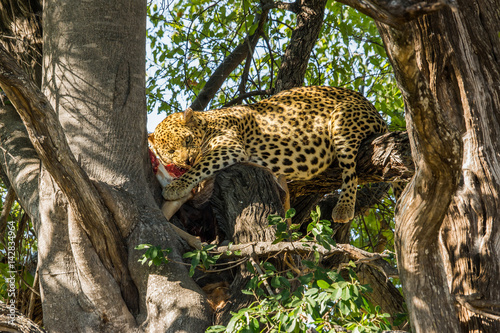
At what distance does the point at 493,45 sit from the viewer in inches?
108

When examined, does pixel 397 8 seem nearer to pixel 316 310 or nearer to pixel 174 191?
pixel 316 310

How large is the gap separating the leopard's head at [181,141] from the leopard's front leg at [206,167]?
0.43 meters

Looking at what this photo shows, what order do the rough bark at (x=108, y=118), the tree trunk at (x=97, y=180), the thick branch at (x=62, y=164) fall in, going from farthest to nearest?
the rough bark at (x=108, y=118), the tree trunk at (x=97, y=180), the thick branch at (x=62, y=164)

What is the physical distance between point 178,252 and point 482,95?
6.48ft

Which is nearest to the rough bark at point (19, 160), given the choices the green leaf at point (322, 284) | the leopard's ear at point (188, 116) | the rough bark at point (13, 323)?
the rough bark at point (13, 323)

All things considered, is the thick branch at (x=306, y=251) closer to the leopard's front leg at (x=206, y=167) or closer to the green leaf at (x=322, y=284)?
the green leaf at (x=322, y=284)

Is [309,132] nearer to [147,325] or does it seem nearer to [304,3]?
[304,3]

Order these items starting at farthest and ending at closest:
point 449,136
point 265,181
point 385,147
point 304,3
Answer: point 304,3, point 385,147, point 265,181, point 449,136

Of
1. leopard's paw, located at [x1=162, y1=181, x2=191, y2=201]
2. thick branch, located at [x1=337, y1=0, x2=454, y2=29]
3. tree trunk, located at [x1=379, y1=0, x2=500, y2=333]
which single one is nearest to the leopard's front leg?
leopard's paw, located at [x1=162, y1=181, x2=191, y2=201]

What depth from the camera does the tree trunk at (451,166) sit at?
2086 mm

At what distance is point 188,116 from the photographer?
5703 mm

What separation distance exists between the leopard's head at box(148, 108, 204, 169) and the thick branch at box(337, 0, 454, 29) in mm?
3908

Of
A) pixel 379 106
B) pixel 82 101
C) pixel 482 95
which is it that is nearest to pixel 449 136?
pixel 482 95

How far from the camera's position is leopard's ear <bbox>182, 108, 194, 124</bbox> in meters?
5.66
